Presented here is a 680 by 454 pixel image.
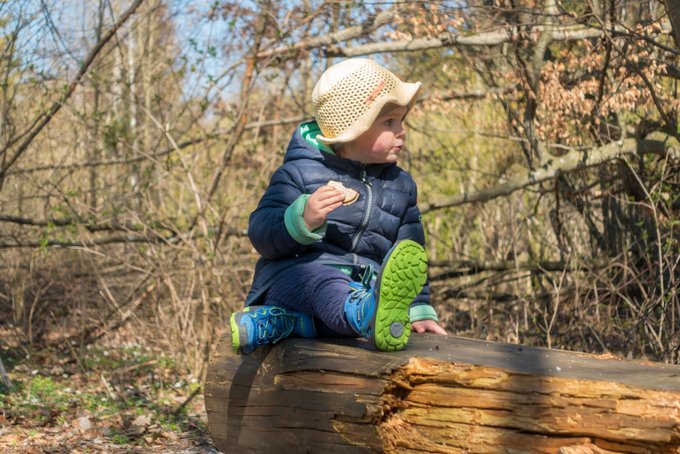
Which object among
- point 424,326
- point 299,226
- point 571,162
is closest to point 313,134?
point 299,226

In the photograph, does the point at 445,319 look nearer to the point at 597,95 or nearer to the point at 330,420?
the point at 597,95

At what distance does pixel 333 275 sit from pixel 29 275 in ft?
15.7

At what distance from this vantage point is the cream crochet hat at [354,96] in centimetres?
358

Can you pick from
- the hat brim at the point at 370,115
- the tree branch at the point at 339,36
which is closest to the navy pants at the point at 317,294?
the hat brim at the point at 370,115

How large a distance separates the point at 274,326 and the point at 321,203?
0.55 meters

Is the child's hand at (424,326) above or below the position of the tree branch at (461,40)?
below

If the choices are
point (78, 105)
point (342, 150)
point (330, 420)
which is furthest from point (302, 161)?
point (78, 105)

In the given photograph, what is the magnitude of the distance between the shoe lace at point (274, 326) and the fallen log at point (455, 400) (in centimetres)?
5

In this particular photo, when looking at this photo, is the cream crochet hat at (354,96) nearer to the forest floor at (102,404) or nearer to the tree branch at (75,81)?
the forest floor at (102,404)

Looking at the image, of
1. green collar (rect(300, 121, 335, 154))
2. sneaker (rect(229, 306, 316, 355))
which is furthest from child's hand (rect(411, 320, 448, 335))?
green collar (rect(300, 121, 335, 154))

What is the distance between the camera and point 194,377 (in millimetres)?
6371

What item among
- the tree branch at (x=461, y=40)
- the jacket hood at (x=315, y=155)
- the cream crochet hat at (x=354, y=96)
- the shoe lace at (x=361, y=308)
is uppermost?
the tree branch at (x=461, y=40)

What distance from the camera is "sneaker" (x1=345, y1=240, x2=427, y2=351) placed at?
289cm

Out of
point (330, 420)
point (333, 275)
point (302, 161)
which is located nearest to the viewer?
point (330, 420)
